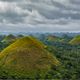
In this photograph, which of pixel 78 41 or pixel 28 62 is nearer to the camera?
pixel 28 62

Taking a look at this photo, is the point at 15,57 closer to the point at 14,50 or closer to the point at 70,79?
the point at 14,50

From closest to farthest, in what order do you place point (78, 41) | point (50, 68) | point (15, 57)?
point (50, 68) → point (15, 57) → point (78, 41)

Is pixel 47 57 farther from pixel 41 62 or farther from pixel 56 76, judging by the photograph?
pixel 56 76

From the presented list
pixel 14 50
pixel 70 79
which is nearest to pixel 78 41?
pixel 14 50

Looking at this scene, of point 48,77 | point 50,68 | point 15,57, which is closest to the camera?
point 48,77

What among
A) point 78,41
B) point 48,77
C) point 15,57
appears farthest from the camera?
point 78,41

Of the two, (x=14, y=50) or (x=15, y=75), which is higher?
(x=14, y=50)
